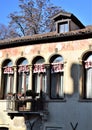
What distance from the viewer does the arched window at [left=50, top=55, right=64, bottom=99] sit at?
20.9 meters

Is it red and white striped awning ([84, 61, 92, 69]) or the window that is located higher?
the window

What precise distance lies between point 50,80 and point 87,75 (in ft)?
7.17

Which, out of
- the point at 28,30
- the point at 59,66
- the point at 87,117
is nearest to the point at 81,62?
the point at 59,66

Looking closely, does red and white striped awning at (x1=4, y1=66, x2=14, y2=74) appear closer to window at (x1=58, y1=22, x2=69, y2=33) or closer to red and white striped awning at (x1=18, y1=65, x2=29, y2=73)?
red and white striped awning at (x1=18, y1=65, x2=29, y2=73)

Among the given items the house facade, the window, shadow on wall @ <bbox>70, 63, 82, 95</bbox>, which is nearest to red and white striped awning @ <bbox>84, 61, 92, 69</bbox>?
the house facade

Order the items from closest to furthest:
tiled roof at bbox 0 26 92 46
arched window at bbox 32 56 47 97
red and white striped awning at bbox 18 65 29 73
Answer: tiled roof at bbox 0 26 92 46, arched window at bbox 32 56 47 97, red and white striped awning at bbox 18 65 29 73

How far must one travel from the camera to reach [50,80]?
21.2m

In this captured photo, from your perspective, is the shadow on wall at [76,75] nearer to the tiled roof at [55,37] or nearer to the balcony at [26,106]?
the tiled roof at [55,37]

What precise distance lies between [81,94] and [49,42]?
138 inches

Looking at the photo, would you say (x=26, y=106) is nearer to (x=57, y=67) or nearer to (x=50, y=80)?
(x=50, y=80)

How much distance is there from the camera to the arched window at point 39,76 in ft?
70.4

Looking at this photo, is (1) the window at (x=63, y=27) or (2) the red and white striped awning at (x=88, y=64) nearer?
(2) the red and white striped awning at (x=88, y=64)

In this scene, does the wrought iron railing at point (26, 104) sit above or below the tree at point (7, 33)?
below

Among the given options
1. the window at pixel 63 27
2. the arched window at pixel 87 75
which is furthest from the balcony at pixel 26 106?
the window at pixel 63 27
